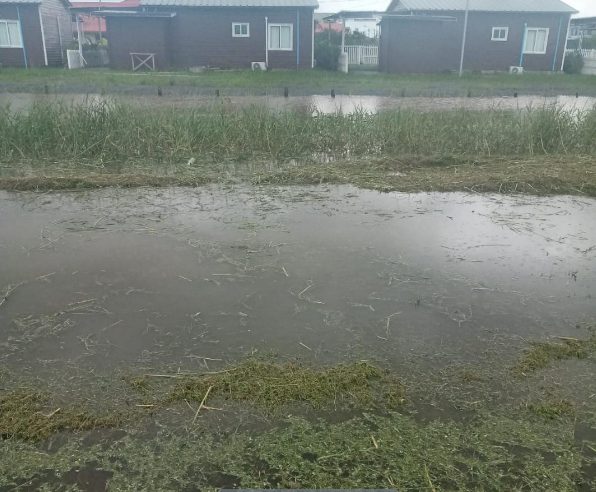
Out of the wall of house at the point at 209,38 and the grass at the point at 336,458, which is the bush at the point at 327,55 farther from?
the grass at the point at 336,458

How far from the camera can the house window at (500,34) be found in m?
23.8

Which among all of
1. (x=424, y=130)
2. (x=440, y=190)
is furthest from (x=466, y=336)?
(x=424, y=130)

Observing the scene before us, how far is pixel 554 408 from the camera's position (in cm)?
262

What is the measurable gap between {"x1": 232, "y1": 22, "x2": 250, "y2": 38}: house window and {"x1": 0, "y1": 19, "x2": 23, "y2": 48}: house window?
8.60 metres

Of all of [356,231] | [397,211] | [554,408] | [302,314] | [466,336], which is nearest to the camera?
[554,408]

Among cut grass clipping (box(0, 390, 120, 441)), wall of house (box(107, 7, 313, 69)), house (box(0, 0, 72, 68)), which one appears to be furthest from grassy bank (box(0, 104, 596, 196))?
house (box(0, 0, 72, 68))

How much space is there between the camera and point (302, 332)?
324 centimetres

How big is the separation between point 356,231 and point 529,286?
59.1 inches

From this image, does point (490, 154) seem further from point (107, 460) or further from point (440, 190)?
point (107, 460)

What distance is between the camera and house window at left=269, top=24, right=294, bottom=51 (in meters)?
23.2

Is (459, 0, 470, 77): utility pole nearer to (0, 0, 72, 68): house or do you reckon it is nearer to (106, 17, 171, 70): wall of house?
(106, 17, 171, 70): wall of house

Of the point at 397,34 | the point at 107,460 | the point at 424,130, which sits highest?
the point at 397,34

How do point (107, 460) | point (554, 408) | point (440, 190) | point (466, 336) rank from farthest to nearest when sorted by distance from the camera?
1. point (440, 190)
2. point (466, 336)
3. point (554, 408)
4. point (107, 460)

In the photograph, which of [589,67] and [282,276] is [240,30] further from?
[282,276]
